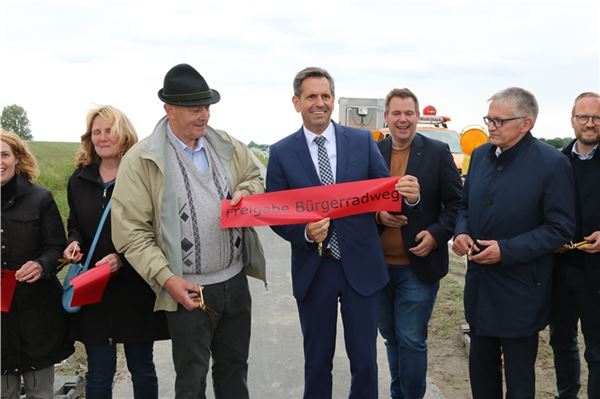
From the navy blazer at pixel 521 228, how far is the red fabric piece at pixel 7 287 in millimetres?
2982

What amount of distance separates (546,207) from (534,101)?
67cm

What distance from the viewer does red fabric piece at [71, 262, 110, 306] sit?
3439 millimetres

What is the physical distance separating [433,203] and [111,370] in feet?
8.37

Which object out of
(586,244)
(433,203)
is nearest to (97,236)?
(433,203)

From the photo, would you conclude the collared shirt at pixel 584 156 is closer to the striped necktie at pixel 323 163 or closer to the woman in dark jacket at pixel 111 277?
the striped necktie at pixel 323 163

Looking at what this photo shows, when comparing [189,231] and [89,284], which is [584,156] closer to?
[189,231]

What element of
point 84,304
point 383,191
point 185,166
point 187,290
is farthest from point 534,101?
point 84,304

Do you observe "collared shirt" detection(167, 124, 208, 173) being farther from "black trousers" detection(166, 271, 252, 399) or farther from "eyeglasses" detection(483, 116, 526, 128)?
"eyeglasses" detection(483, 116, 526, 128)

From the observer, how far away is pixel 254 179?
12.2ft

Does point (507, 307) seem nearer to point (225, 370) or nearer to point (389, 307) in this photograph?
point (389, 307)

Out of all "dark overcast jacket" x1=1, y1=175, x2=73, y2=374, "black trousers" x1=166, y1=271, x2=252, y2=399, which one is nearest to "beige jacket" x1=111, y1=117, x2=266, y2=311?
"black trousers" x1=166, y1=271, x2=252, y2=399

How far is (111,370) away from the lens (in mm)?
3760

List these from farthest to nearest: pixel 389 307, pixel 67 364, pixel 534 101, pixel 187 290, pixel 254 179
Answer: pixel 67 364 < pixel 389 307 < pixel 254 179 < pixel 534 101 < pixel 187 290

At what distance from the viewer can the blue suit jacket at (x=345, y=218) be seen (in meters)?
3.51
